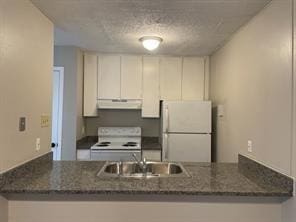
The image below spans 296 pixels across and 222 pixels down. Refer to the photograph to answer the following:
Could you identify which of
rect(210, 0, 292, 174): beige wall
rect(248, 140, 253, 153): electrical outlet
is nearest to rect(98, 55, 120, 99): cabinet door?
rect(210, 0, 292, 174): beige wall

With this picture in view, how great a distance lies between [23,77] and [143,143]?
252 centimetres

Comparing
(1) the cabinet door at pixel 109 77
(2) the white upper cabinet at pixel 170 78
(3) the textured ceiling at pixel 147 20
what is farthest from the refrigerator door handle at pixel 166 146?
(3) the textured ceiling at pixel 147 20

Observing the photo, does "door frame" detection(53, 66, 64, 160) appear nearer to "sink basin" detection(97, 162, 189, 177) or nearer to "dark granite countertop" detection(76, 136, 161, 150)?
"dark granite countertop" detection(76, 136, 161, 150)

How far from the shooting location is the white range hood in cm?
421

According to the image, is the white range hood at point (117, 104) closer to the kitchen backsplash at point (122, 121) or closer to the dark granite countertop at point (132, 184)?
the kitchen backsplash at point (122, 121)

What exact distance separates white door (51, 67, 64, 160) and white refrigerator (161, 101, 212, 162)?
4.76ft

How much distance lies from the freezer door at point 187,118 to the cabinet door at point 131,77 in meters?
0.74

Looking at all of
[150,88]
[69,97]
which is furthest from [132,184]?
[150,88]

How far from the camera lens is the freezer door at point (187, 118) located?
3725 millimetres

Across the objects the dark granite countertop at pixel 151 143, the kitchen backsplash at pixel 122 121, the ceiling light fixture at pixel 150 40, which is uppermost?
the ceiling light fixture at pixel 150 40

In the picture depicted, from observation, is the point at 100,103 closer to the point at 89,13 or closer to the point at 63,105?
the point at 63,105

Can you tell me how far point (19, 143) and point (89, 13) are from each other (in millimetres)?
1251

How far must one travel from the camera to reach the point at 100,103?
13.8ft

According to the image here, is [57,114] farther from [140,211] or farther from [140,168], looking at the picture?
[140,211]
